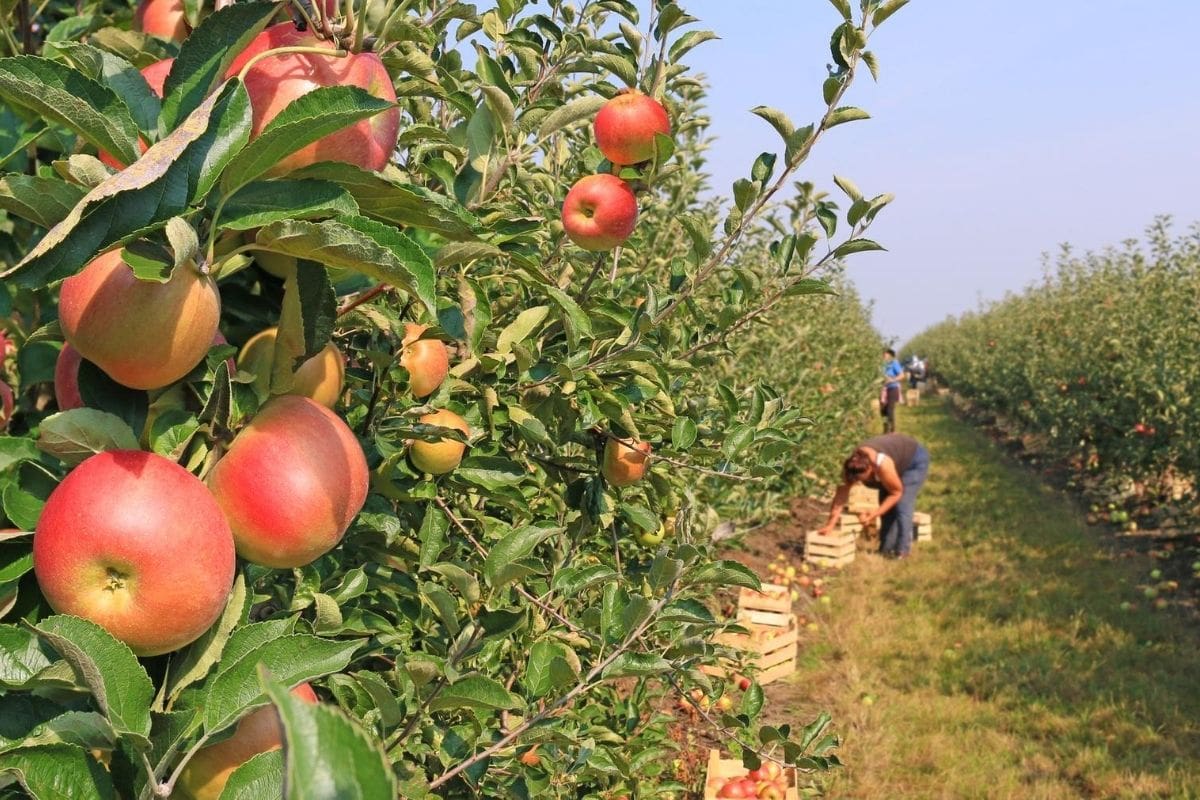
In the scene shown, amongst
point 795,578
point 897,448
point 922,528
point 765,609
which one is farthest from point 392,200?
point 922,528

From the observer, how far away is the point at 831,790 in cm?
415

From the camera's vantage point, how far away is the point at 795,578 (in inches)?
294

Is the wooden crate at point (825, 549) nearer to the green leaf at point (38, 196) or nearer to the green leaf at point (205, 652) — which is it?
the green leaf at point (205, 652)

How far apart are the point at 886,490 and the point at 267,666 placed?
848cm

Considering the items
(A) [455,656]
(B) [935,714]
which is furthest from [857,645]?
(A) [455,656]

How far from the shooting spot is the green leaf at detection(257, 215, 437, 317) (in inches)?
26.9

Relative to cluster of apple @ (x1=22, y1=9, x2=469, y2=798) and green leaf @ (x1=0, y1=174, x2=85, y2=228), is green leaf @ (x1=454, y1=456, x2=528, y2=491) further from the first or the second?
green leaf @ (x1=0, y1=174, x2=85, y2=228)

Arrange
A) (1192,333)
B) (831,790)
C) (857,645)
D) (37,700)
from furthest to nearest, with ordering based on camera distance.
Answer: (1192,333) → (857,645) → (831,790) → (37,700)

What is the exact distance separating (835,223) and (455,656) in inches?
46.0

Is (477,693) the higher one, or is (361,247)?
(361,247)

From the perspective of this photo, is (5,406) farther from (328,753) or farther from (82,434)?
(328,753)

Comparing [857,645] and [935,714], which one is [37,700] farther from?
[857,645]

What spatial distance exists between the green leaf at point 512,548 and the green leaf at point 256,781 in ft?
1.41

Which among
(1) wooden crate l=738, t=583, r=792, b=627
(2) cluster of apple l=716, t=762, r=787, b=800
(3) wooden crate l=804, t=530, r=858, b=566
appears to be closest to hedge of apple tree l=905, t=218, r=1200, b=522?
(3) wooden crate l=804, t=530, r=858, b=566
